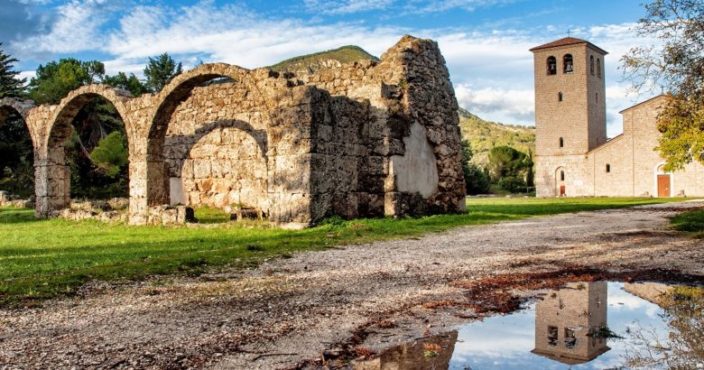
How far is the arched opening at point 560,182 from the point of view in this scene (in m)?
54.9

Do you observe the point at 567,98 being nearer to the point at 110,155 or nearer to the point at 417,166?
the point at 110,155

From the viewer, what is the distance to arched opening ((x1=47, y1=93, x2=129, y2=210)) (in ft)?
61.2

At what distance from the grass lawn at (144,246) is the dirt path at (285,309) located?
56 centimetres

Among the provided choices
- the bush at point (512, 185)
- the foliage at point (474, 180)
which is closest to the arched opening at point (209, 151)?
the foliage at point (474, 180)

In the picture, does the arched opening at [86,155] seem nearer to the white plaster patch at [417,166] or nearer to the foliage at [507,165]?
the white plaster patch at [417,166]

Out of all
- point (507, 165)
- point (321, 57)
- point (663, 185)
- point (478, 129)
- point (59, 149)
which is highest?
point (321, 57)

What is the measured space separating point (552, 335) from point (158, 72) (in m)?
46.9

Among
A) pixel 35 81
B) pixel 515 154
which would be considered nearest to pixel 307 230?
pixel 35 81

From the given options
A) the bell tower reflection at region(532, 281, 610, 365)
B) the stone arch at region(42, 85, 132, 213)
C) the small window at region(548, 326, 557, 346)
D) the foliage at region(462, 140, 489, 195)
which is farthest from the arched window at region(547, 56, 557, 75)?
the small window at region(548, 326, 557, 346)

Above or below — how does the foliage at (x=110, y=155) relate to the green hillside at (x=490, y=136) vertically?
below

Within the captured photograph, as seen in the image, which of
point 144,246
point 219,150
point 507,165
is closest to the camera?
point 144,246

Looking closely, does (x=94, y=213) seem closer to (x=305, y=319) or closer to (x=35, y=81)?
(x=305, y=319)

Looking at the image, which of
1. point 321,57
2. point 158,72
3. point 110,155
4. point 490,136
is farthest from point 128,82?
point 490,136

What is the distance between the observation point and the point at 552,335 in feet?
12.8
